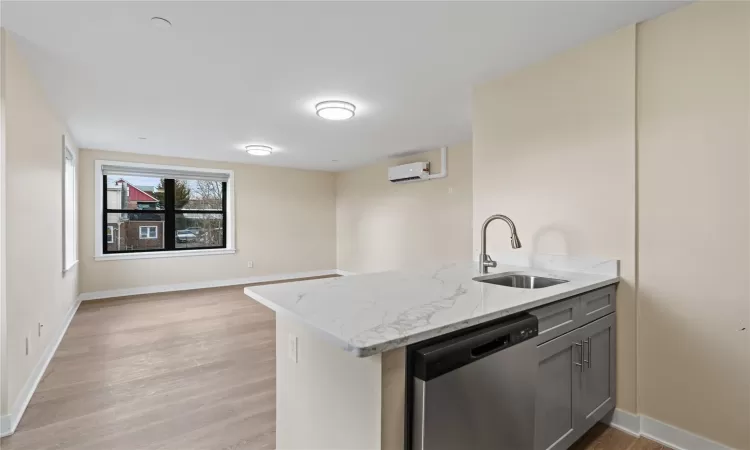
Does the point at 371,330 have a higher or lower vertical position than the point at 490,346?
higher

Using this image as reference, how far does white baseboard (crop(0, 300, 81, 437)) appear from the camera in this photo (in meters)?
2.00

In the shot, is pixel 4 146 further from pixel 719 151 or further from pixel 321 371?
pixel 719 151

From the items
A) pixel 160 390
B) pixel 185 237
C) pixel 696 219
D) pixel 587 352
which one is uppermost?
pixel 696 219

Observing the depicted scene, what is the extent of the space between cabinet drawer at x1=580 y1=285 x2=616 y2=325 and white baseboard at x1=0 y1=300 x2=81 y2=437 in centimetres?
318

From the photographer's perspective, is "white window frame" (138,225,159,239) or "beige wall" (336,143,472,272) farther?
"white window frame" (138,225,159,239)

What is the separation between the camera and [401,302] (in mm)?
1456

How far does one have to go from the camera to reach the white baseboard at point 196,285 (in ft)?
17.8

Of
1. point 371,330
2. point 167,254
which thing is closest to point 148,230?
point 167,254

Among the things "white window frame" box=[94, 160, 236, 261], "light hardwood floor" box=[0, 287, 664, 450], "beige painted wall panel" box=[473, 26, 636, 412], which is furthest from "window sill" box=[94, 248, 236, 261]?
"beige painted wall panel" box=[473, 26, 636, 412]

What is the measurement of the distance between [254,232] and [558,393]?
19.8 ft

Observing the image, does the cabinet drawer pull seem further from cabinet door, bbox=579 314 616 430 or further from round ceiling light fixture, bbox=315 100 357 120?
round ceiling light fixture, bbox=315 100 357 120

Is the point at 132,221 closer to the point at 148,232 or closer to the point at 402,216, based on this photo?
the point at 148,232

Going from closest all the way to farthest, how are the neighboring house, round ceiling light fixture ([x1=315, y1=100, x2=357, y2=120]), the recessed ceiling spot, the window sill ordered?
the recessed ceiling spot
round ceiling light fixture ([x1=315, y1=100, x2=357, y2=120])
the window sill
the neighboring house

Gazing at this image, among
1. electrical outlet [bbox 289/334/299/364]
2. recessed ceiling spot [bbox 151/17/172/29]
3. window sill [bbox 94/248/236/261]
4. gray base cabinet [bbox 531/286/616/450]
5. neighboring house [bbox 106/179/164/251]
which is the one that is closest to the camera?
electrical outlet [bbox 289/334/299/364]
